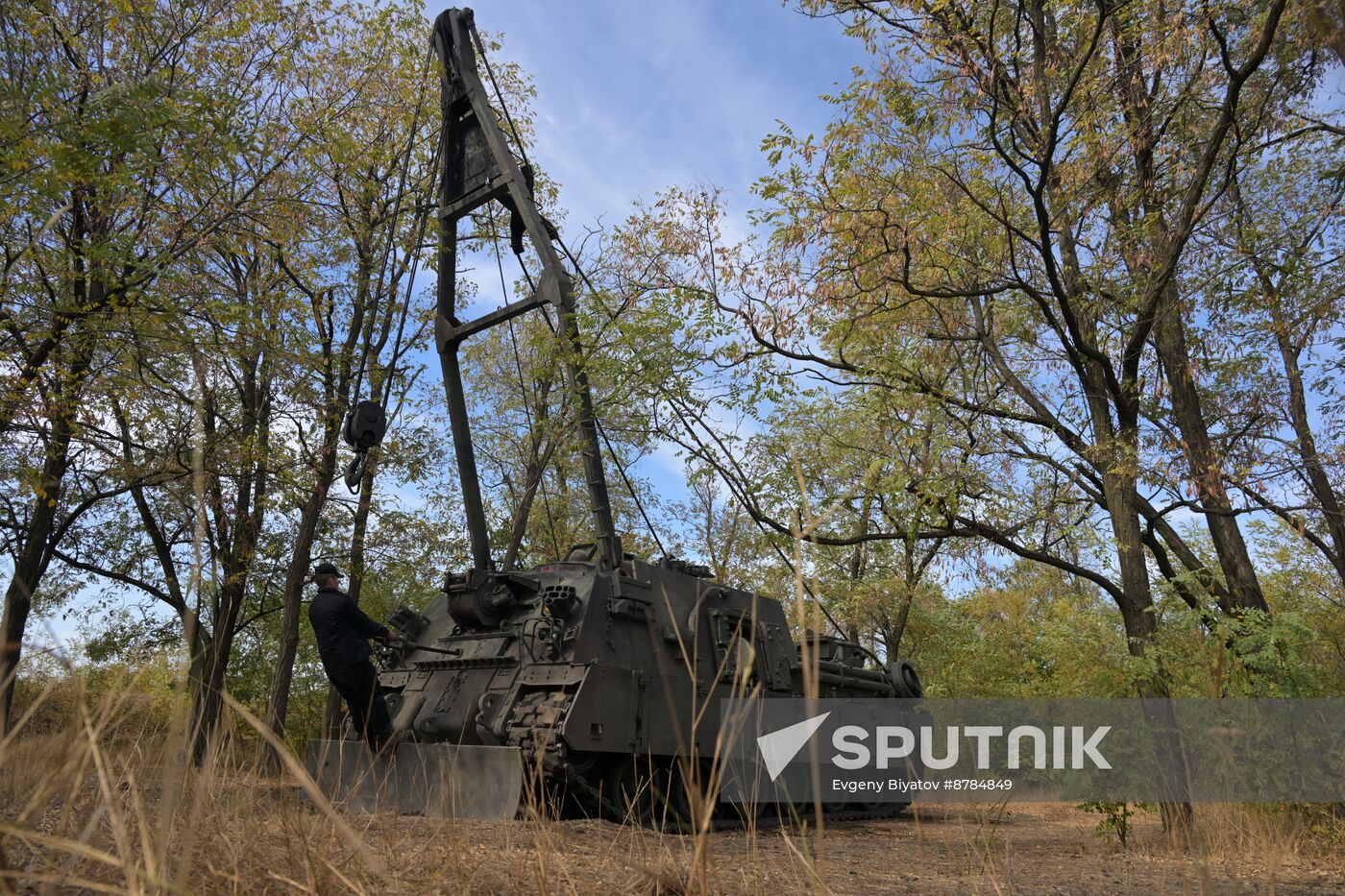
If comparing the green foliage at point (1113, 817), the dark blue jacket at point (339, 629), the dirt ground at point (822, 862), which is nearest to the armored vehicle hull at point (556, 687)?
the dark blue jacket at point (339, 629)

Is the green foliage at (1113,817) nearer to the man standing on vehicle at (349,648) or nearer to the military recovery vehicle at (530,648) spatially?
the military recovery vehicle at (530,648)

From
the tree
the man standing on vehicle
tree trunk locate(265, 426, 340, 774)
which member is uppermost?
the tree

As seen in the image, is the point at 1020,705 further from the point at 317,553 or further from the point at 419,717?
the point at 317,553

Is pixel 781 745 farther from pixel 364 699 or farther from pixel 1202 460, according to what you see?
pixel 1202 460

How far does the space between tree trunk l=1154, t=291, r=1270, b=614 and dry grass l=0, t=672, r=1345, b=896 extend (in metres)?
2.40

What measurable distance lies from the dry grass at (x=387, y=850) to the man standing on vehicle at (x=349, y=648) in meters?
2.55

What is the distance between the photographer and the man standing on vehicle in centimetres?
836

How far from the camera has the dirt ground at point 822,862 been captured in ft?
9.79

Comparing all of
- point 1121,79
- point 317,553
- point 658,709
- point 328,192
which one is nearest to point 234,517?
point 317,553

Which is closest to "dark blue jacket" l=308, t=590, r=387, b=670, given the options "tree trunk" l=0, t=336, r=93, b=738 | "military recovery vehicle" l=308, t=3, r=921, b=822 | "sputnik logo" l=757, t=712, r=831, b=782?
"military recovery vehicle" l=308, t=3, r=921, b=822

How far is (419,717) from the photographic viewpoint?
8.95 metres

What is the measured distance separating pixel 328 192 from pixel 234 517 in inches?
228

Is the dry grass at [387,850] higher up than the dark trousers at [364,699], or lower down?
lower down

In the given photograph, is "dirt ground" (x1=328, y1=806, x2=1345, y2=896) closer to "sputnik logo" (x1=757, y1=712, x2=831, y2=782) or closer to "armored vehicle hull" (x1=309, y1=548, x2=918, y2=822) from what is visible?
"sputnik logo" (x1=757, y1=712, x2=831, y2=782)
